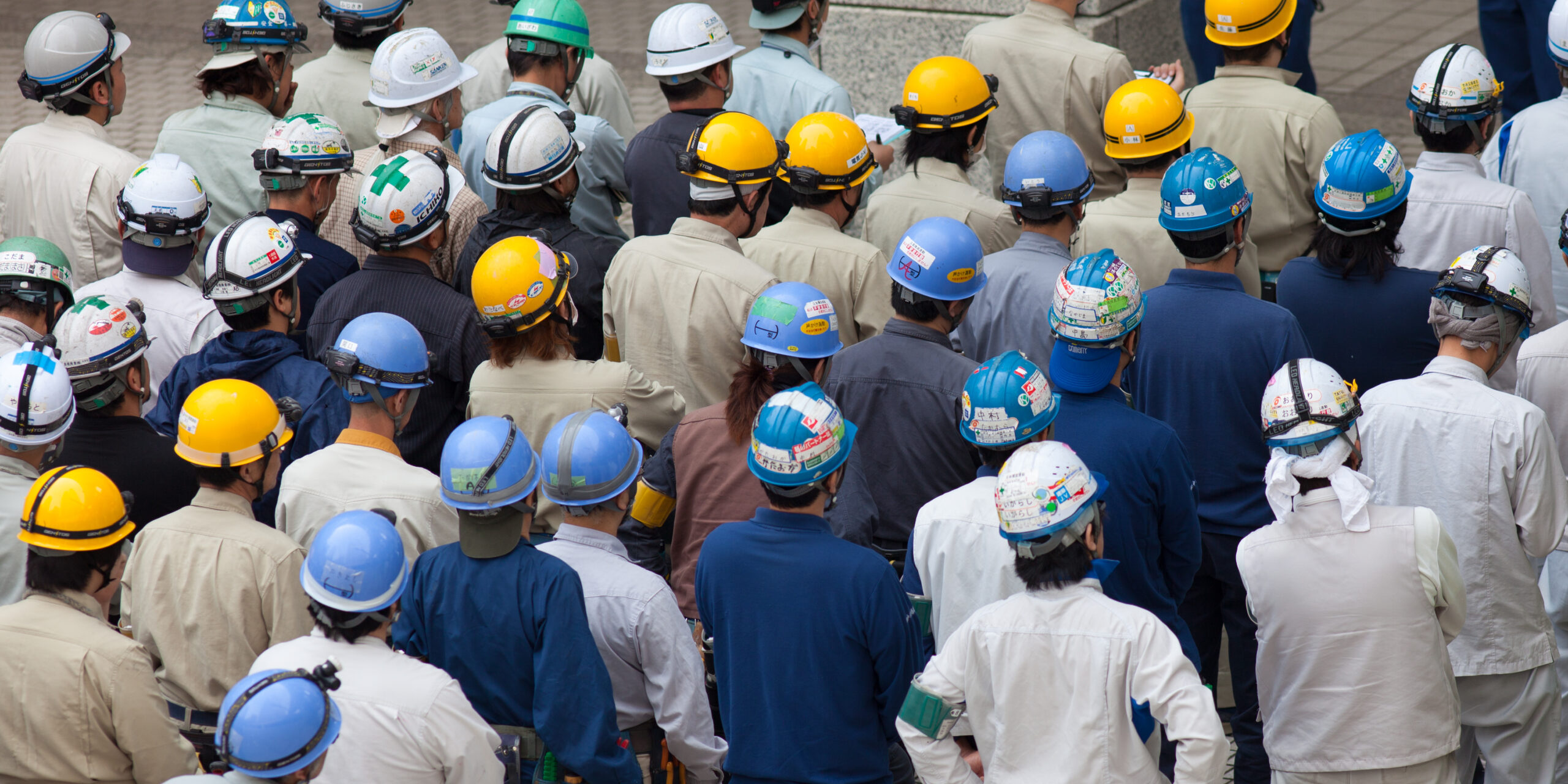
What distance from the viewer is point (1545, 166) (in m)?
5.88

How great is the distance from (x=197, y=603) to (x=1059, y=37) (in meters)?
4.44

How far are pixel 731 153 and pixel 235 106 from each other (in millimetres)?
2515

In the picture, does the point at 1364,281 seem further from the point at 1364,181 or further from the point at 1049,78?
the point at 1049,78

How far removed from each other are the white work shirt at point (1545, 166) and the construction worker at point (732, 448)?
3088mm

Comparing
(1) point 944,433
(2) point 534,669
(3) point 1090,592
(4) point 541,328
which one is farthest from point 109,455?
(3) point 1090,592

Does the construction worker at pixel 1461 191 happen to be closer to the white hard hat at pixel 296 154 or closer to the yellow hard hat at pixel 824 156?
the yellow hard hat at pixel 824 156

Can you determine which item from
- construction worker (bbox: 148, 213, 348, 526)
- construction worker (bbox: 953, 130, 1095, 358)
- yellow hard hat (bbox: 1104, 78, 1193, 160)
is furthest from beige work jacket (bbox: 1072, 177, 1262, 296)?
construction worker (bbox: 148, 213, 348, 526)

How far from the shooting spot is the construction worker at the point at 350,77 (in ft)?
22.8

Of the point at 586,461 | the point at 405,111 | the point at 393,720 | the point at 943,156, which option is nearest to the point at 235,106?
the point at 405,111

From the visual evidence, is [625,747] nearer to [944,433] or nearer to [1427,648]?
[944,433]

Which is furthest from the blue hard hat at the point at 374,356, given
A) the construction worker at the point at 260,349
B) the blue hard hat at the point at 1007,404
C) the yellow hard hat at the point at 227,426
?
the blue hard hat at the point at 1007,404

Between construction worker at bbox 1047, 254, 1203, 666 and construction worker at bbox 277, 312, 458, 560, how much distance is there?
1.82m

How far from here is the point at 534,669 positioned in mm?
3775

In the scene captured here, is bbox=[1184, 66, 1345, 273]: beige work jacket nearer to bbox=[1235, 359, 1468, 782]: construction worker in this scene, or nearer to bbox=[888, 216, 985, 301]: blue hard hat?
bbox=[888, 216, 985, 301]: blue hard hat
